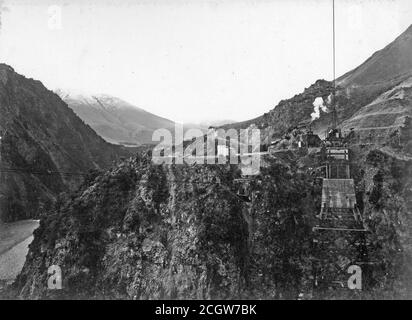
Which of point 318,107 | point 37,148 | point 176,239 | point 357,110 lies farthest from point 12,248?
point 357,110

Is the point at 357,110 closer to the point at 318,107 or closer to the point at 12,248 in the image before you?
the point at 318,107

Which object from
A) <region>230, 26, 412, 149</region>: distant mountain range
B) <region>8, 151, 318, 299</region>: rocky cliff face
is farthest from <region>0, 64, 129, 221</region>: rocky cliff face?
<region>230, 26, 412, 149</region>: distant mountain range

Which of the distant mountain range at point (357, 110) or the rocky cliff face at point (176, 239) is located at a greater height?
the distant mountain range at point (357, 110)

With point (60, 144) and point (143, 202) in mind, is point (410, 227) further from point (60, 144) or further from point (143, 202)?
point (60, 144)

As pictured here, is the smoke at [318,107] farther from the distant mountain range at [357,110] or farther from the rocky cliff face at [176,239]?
the rocky cliff face at [176,239]

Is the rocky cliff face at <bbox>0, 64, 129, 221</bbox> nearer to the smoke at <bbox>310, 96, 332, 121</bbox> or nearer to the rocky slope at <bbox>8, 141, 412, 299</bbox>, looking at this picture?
the rocky slope at <bbox>8, 141, 412, 299</bbox>

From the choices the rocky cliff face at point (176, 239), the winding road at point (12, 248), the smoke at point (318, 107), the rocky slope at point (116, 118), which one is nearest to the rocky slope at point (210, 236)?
the rocky cliff face at point (176, 239)
